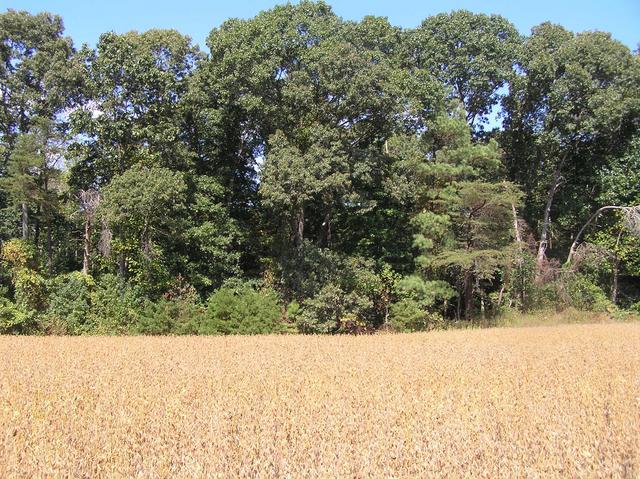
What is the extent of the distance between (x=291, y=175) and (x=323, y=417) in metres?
17.0

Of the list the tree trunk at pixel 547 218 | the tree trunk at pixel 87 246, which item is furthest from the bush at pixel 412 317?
the tree trunk at pixel 87 246

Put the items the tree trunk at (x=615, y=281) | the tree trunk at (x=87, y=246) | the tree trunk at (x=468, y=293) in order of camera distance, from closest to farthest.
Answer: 1. the tree trunk at (x=87, y=246)
2. the tree trunk at (x=468, y=293)
3. the tree trunk at (x=615, y=281)

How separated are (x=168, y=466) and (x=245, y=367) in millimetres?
5923

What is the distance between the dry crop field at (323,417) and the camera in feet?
Result: 13.3

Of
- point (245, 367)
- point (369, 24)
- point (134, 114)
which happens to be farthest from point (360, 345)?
point (369, 24)

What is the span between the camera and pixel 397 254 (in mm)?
27172

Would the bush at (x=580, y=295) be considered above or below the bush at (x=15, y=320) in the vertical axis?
above

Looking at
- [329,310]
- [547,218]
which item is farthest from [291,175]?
[547,218]

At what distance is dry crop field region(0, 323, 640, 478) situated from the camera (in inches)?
160

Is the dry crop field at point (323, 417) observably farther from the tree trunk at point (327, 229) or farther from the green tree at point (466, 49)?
the green tree at point (466, 49)

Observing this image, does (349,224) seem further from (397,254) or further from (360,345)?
(360,345)

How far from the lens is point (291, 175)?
21.9m

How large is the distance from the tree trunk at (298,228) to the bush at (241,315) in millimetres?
3685

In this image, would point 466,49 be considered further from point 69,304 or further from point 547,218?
point 69,304
